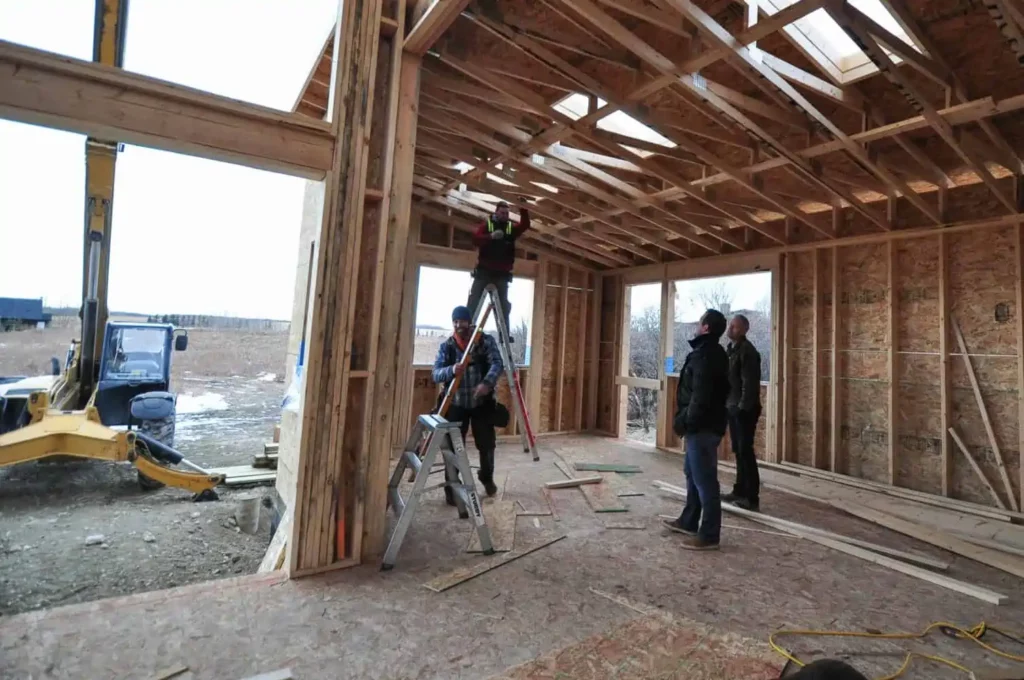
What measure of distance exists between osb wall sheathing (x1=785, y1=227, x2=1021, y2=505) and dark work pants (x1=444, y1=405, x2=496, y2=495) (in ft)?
13.6

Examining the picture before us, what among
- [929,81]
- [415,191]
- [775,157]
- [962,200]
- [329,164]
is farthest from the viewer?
[415,191]

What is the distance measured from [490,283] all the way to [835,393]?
4534 mm

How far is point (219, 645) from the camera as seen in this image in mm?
2051

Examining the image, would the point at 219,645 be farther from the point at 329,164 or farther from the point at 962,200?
the point at 962,200

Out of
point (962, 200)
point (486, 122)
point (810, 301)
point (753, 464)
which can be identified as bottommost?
point (753, 464)

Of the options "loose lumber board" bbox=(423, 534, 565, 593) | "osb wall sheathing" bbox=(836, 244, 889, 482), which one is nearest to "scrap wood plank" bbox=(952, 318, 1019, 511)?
"osb wall sheathing" bbox=(836, 244, 889, 482)

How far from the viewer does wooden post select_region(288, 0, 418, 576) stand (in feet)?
9.10

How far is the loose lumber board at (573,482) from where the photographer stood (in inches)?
193

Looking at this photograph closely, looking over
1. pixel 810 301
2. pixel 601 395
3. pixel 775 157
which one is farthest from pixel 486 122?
pixel 601 395

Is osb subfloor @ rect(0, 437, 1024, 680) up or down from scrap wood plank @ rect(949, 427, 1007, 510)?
down

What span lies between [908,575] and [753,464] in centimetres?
136

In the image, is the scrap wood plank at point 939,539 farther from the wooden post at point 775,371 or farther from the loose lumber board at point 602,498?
Answer: the loose lumber board at point 602,498

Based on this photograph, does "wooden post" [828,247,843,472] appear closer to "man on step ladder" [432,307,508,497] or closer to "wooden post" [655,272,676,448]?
"wooden post" [655,272,676,448]

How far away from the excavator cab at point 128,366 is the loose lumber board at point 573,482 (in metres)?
4.89
